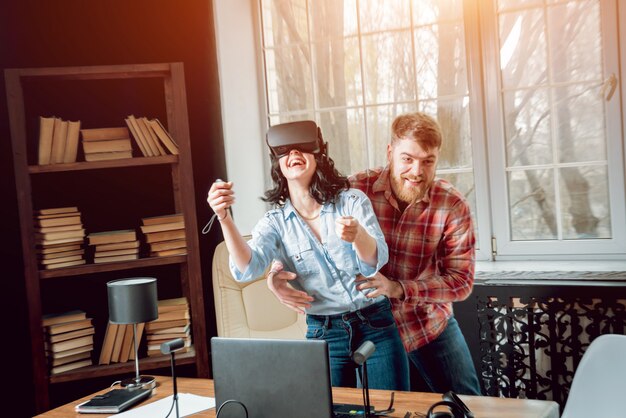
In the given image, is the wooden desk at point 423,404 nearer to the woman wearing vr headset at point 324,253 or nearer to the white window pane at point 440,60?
the woman wearing vr headset at point 324,253

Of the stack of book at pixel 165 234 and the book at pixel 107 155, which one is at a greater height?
the book at pixel 107 155

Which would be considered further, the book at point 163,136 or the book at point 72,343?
the book at point 163,136

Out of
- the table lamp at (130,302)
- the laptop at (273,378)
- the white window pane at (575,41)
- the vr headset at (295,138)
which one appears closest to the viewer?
the laptop at (273,378)

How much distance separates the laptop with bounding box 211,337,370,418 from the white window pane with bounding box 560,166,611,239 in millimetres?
1840

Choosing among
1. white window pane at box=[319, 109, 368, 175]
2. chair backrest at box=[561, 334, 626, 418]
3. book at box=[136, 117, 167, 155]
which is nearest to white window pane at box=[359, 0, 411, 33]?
white window pane at box=[319, 109, 368, 175]

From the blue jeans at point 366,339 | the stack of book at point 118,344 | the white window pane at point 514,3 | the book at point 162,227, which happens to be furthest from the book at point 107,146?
Answer: the white window pane at point 514,3

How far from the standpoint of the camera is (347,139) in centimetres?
321

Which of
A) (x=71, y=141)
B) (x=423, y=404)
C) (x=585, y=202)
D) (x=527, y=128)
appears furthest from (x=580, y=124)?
(x=71, y=141)

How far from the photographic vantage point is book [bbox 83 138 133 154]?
2.95 meters

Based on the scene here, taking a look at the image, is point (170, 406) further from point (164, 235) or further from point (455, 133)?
point (455, 133)

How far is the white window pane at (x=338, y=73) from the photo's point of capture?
10.4 ft

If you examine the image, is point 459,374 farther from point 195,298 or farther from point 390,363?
point 195,298

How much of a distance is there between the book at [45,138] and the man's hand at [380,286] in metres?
1.65

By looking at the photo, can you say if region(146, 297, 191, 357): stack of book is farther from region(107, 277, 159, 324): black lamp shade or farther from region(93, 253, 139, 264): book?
region(107, 277, 159, 324): black lamp shade
